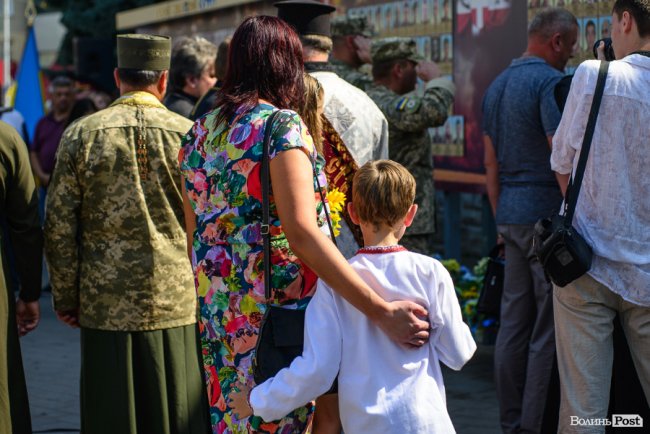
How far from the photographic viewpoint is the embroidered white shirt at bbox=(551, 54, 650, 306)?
12.6 ft

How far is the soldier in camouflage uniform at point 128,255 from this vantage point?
14.7 feet

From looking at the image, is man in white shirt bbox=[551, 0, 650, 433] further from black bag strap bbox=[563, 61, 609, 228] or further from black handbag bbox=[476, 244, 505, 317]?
black handbag bbox=[476, 244, 505, 317]

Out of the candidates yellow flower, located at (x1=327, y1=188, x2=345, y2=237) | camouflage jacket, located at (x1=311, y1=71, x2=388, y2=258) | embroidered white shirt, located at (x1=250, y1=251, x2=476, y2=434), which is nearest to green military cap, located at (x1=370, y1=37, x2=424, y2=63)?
camouflage jacket, located at (x1=311, y1=71, x2=388, y2=258)

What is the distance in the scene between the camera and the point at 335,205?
13.1ft

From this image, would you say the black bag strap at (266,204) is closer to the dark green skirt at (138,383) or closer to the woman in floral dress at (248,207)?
the woman in floral dress at (248,207)

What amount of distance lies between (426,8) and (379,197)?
15.2 feet

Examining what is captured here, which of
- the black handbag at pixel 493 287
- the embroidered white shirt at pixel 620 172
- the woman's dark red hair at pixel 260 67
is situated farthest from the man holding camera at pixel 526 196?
the woman's dark red hair at pixel 260 67

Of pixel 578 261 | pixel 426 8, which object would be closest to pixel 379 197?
pixel 578 261

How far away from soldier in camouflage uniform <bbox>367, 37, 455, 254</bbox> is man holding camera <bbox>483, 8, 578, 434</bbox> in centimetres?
42

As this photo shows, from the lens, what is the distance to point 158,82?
4.73 meters

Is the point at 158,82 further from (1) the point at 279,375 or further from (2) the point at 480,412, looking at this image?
(2) the point at 480,412

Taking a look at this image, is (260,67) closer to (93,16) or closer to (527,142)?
(527,142)

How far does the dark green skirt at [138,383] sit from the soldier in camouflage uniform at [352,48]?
1967mm

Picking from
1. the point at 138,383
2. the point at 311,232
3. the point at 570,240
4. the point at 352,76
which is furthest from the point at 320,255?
the point at 352,76
